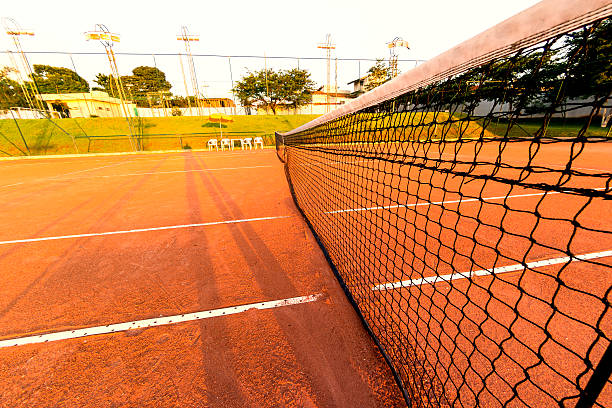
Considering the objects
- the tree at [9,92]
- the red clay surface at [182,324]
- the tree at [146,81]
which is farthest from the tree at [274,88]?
the red clay surface at [182,324]

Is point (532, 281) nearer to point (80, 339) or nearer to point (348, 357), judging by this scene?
point (348, 357)

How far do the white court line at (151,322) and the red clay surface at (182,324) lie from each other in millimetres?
66

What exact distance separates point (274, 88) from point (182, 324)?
41496 millimetres

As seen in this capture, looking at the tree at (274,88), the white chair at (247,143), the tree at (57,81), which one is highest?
the tree at (57,81)

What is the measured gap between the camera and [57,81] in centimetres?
5550

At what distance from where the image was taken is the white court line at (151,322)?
8.06 feet

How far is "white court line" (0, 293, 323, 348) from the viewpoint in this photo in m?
2.46

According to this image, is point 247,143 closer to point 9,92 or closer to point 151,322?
point 151,322

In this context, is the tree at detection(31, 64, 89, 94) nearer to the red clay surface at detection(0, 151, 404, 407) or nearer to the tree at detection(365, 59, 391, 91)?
the tree at detection(365, 59, 391, 91)

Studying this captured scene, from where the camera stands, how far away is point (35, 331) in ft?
8.38

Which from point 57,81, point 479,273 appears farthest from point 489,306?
point 57,81

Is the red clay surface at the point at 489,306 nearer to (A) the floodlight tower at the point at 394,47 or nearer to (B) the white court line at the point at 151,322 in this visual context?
(B) the white court line at the point at 151,322

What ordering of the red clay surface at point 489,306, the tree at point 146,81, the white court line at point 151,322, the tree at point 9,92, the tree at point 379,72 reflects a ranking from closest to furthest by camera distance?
the red clay surface at point 489,306, the white court line at point 151,322, the tree at point 9,92, the tree at point 379,72, the tree at point 146,81

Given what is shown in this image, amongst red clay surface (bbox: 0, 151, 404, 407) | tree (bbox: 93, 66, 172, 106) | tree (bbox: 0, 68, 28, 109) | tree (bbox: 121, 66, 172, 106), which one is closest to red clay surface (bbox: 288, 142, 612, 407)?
red clay surface (bbox: 0, 151, 404, 407)
